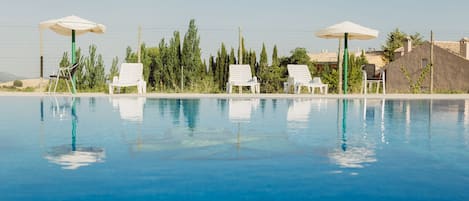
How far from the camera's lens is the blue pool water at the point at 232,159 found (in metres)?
3.08

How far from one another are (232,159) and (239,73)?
1090 cm

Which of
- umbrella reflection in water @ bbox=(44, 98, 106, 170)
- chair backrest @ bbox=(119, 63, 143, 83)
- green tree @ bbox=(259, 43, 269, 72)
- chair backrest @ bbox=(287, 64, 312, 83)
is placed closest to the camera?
umbrella reflection in water @ bbox=(44, 98, 106, 170)

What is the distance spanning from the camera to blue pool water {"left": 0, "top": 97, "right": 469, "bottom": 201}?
3.08 meters

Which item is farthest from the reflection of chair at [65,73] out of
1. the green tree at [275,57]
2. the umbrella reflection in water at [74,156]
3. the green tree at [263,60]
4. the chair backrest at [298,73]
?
the umbrella reflection in water at [74,156]

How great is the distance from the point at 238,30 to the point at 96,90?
15.1ft

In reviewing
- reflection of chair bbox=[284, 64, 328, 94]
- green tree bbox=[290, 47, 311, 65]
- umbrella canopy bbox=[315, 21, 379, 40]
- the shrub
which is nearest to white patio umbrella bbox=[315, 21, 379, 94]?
umbrella canopy bbox=[315, 21, 379, 40]

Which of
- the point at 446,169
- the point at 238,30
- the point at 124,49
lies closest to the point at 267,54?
the point at 238,30

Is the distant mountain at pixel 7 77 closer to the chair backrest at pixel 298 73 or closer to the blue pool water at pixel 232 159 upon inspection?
the chair backrest at pixel 298 73

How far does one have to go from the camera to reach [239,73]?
1498 centimetres

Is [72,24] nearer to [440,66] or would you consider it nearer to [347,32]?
[347,32]

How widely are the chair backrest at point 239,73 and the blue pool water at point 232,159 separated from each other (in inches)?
291

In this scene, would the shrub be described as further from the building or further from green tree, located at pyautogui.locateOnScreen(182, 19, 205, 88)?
the building

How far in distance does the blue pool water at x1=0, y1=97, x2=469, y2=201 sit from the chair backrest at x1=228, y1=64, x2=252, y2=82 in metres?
7.40

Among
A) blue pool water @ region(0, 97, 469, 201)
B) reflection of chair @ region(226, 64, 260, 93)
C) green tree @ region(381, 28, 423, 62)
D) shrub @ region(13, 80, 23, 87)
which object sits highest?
green tree @ region(381, 28, 423, 62)
